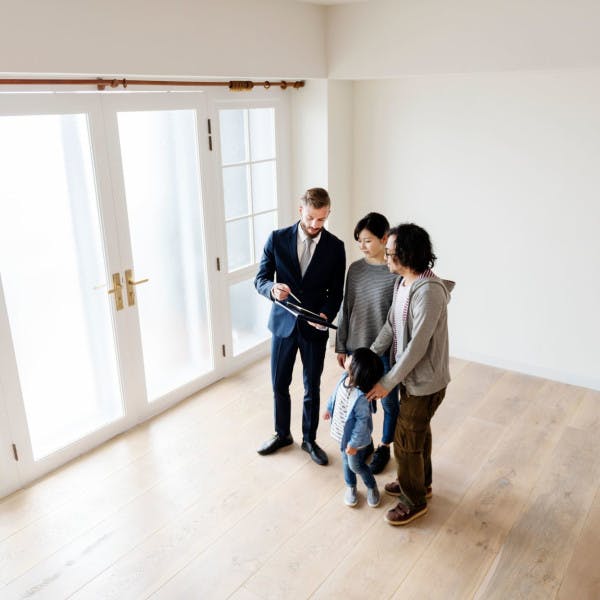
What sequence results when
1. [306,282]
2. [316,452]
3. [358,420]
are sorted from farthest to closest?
[316,452]
[306,282]
[358,420]

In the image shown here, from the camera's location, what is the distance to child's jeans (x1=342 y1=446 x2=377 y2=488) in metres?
2.82

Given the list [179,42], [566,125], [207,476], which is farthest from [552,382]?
[179,42]

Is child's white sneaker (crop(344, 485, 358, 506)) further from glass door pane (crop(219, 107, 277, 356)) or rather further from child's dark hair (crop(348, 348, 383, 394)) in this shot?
glass door pane (crop(219, 107, 277, 356))

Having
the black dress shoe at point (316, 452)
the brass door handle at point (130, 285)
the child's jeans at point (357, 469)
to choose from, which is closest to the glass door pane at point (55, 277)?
the brass door handle at point (130, 285)

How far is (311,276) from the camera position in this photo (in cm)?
306

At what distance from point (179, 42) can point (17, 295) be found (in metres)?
1.56

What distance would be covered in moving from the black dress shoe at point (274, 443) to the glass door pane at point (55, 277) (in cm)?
101

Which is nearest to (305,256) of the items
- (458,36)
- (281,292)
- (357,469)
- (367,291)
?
(281,292)

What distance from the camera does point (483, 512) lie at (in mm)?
2918

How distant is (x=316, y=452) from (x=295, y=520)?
513mm

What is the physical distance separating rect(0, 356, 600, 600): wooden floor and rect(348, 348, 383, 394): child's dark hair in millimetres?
759

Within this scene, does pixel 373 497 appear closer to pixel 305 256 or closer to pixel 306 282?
pixel 306 282

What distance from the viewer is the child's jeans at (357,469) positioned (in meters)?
2.82

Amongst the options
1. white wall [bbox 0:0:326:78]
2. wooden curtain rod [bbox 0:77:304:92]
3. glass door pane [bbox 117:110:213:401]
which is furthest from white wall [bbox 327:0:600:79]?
glass door pane [bbox 117:110:213:401]
